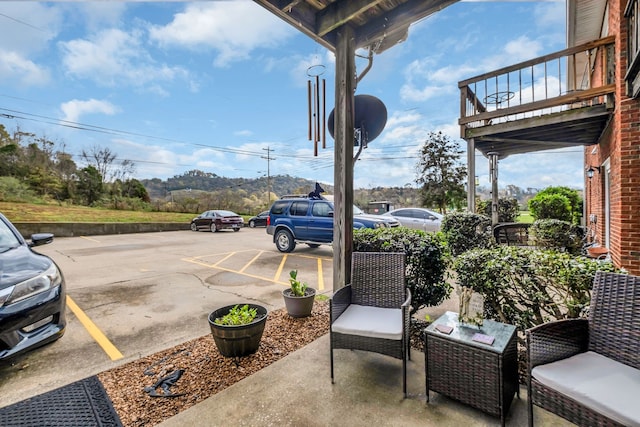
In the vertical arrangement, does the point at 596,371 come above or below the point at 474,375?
above

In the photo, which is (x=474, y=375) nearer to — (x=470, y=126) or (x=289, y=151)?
(x=470, y=126)

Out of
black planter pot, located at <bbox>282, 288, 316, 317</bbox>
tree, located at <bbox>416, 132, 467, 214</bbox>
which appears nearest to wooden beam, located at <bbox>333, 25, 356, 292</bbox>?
black planter pot, located at <bbox>282, 288, 316, 317</bbox>

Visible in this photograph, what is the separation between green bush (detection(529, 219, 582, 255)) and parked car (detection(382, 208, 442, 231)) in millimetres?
4598

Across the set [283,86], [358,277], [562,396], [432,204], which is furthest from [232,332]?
[432,204]

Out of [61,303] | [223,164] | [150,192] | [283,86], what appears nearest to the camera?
[61,303]

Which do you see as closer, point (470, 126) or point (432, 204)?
point (470, 126)

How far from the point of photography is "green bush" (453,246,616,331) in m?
1.97

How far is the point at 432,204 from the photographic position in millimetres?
17141

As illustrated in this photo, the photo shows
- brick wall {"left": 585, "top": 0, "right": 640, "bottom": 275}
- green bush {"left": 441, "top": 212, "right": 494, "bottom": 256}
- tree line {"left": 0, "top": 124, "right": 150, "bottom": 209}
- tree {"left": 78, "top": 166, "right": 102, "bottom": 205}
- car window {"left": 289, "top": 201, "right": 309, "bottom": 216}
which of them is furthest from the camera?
tree {"left": 78, "top": 166, "right": 102, "bottom": 205}

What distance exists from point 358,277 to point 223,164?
34.3 metres

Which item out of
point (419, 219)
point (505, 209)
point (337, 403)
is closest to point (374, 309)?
point (337, 403)

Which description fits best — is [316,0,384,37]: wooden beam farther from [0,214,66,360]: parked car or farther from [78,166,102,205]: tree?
[78,166,102,205]: tree

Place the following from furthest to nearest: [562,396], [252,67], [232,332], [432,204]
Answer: [432,204]
[252,67]
[232,332]
[562,396]

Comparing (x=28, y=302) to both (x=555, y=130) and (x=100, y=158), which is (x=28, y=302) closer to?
(x=555, y=130)
